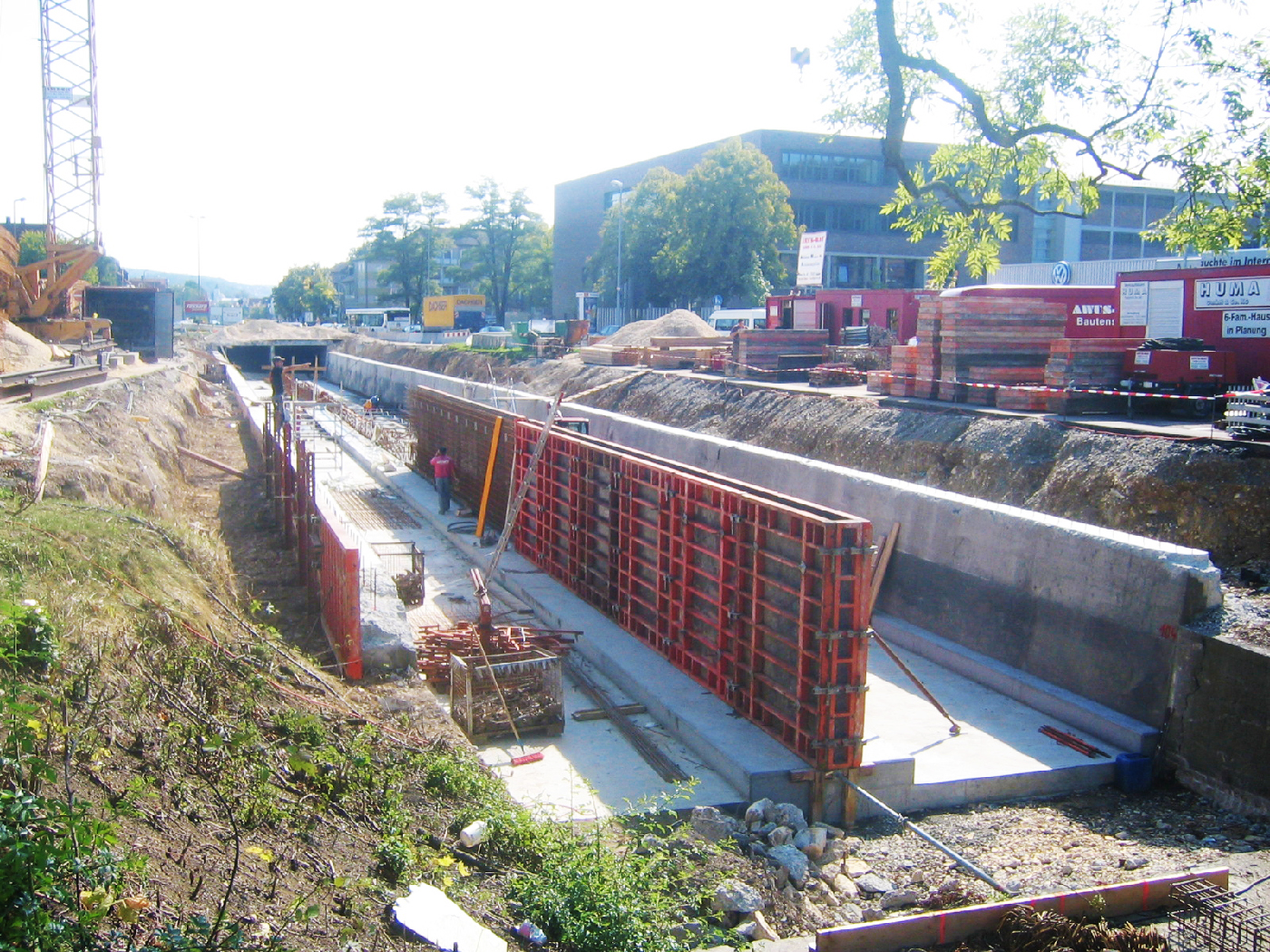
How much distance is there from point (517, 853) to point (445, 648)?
5459 mm

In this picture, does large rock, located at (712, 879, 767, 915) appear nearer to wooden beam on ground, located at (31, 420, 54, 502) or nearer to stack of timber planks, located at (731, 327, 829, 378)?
wooden beam on ground, located at (31, 420, 54, 502)

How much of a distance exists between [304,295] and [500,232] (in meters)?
52.8

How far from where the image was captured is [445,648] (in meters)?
12.5

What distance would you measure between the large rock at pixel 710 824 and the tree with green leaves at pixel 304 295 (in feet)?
459

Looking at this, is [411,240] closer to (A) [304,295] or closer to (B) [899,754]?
(A) [304,295]

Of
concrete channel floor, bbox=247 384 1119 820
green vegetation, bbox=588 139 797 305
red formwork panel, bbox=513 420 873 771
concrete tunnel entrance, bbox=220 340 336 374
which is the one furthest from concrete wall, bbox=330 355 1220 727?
concrete tunnel entrance, bbox=220 340 336 374

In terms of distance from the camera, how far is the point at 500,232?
344 ft

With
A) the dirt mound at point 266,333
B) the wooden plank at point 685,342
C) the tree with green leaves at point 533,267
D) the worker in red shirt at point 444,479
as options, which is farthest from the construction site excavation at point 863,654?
the tree with green leaves at point 533,267

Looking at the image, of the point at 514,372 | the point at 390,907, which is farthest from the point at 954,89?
the point at 514,372

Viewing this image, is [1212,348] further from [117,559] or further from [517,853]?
[117,559]

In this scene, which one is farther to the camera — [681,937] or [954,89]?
[954,89]

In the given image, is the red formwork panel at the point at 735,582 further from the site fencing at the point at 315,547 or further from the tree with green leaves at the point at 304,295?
the tree with green leaves at the point at 304,295

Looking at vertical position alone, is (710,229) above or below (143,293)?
above

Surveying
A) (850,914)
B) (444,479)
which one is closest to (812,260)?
(444,479)
